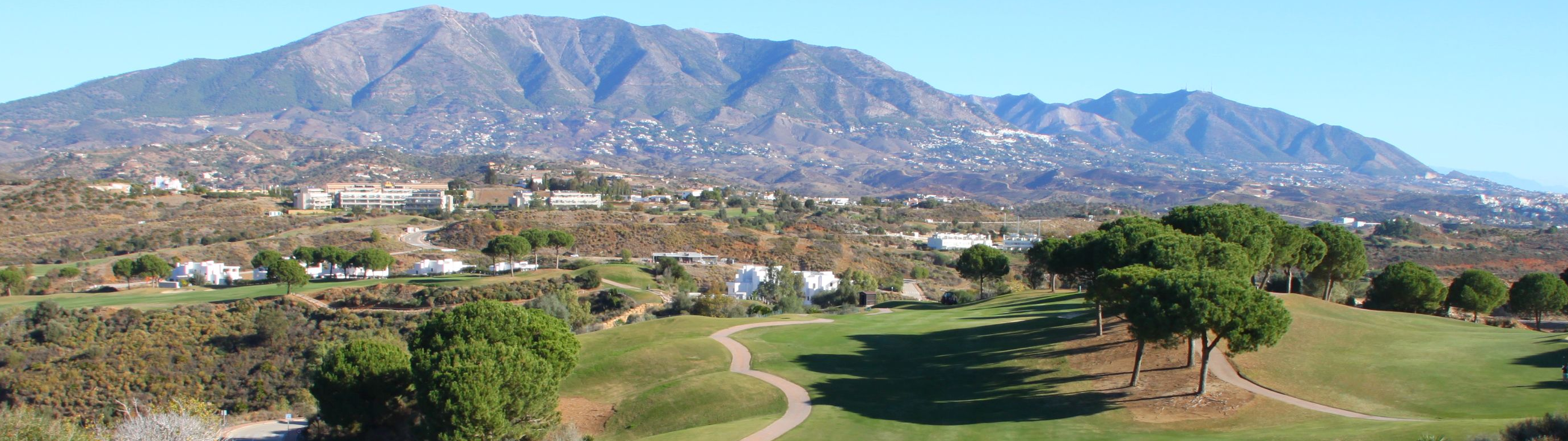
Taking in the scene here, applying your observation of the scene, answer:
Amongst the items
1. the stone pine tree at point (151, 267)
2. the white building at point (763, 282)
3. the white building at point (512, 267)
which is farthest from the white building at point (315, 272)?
the white building at point (763, 282)

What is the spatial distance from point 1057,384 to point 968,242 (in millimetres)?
78077

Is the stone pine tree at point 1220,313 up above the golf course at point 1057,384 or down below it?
above

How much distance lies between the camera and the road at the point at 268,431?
2956 centimetres

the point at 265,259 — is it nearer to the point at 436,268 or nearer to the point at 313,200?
the point at 436,268

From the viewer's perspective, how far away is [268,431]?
101 feet

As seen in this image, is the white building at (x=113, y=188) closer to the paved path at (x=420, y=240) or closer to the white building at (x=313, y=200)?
the white building at (x=313, y=200)

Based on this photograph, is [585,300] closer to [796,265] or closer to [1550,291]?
[796,265]

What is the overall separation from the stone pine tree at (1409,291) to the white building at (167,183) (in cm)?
12582

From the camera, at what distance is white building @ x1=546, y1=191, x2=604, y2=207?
114375mm

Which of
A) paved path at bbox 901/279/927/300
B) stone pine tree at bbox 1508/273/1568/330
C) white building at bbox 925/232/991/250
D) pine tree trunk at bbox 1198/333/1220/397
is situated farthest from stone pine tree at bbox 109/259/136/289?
stone pine tree at bbox 1508/273/1568/330

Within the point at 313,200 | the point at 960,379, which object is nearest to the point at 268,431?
the point at 960,379

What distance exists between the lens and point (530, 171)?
165 metres

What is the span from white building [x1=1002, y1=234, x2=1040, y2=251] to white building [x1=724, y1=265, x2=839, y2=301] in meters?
30.0

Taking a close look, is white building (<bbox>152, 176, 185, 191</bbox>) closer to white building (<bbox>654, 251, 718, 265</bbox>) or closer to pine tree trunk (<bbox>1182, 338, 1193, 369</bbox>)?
white building (<bbox>654, 251, 718, 265</bbox>)
